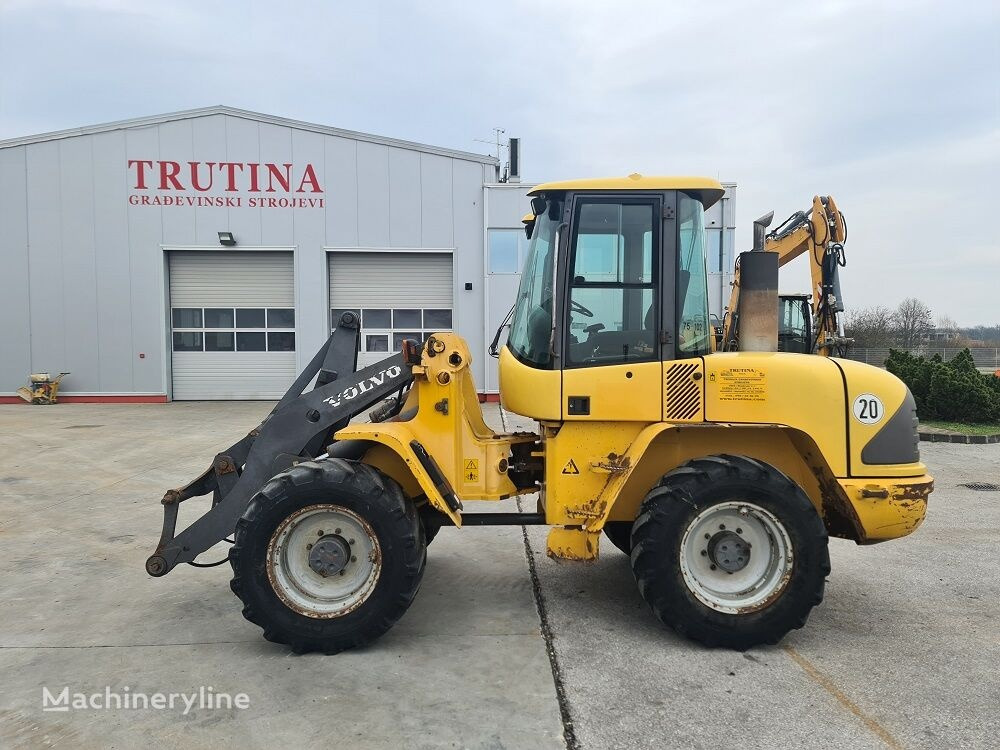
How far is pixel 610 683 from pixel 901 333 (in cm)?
4109

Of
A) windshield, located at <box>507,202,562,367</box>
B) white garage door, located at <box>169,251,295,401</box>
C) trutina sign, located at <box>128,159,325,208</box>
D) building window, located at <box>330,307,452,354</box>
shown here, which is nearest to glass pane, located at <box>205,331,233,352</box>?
white garage door, located at <box>169,251,295,401</box>

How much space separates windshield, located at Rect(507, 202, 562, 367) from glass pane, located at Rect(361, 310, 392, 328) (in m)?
14.4

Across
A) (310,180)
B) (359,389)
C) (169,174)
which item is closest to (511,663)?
(359,389)

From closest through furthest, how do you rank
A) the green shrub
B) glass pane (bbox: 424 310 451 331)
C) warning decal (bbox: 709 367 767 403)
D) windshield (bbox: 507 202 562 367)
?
warning decal (bbox: 709 367 767 403), windshield (bbox: 507 202 562 367), the green shrub, glass pane (bbox: 424 310 451 331)

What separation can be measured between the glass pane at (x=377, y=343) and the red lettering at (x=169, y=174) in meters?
6.71

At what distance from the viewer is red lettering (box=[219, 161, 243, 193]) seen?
18.0m

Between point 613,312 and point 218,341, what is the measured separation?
56.2 feet

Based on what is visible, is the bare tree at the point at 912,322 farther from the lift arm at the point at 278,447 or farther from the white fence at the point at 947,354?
the lift arm at the point at 278,447

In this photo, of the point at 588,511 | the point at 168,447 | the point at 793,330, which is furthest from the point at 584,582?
the point at 793,330

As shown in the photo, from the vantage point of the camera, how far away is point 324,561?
3.81 meters

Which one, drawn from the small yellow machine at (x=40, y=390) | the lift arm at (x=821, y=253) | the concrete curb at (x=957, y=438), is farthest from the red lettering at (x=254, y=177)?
the concrete curb at (x=957, y=438)

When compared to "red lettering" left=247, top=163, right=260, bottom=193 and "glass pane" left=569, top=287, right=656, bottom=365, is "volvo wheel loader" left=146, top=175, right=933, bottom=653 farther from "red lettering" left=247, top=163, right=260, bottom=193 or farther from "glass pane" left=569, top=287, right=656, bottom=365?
"red lettering" left=247, top=163, right=260, bottom=193

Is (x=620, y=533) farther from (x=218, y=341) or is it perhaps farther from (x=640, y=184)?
(x=218, y=341)

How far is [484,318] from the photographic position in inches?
723
